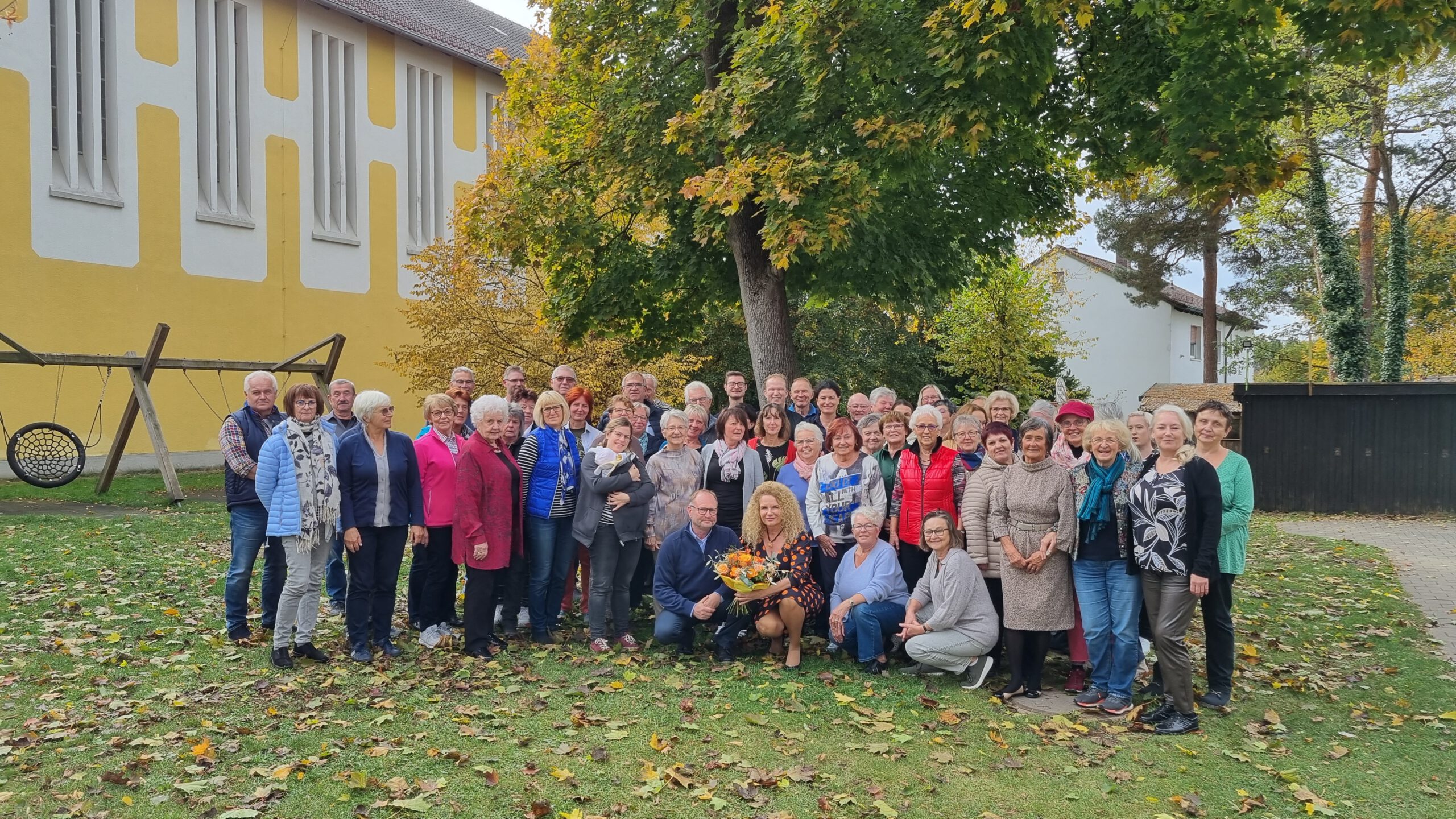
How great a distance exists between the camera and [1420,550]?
44.8ft

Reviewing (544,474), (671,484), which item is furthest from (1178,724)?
(544,474)

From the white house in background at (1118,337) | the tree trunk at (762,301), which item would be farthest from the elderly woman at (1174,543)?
the white house in background at (1118,337)

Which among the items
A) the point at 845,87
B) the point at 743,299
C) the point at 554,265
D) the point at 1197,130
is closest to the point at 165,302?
the point at 554,265

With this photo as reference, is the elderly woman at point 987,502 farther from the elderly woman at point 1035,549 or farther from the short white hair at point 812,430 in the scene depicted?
→ the short white hair at point 812,430

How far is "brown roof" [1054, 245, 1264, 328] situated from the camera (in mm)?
43594

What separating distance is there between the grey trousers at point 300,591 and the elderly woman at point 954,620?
157 inches

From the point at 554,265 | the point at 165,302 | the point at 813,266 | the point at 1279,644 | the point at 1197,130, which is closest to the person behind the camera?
the point at 1279,644

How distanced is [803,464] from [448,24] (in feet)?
94.3

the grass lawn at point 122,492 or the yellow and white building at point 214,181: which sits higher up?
the yellow and white building at point 214,181

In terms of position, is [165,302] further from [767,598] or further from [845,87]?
[767,598]

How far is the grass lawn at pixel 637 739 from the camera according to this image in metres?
4.49

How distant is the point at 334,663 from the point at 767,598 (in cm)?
298

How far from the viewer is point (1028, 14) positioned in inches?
336

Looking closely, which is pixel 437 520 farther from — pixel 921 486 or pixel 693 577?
pixel 921 486
